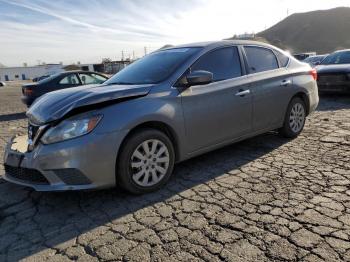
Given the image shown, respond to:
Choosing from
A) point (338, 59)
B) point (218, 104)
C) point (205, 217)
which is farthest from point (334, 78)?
point (205, 217)

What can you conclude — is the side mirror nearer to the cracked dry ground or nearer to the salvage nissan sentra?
the salvage nissan sentra

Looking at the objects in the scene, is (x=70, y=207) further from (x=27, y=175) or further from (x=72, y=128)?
(x=72, y=128)

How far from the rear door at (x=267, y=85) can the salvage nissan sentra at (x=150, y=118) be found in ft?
0.05

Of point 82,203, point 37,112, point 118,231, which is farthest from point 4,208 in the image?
point 118,231

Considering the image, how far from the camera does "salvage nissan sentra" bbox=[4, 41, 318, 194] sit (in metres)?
3.44

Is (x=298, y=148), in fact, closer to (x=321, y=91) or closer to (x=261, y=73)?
(x=261, y=73)

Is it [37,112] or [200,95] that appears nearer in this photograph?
[37,112]

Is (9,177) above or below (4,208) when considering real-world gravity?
above

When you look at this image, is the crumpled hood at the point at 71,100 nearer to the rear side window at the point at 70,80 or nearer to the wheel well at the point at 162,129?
the wheel well at the point at 162,129

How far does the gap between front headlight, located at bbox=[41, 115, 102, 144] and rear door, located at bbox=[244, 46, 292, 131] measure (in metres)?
2.50

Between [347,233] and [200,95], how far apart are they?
223 centimetres

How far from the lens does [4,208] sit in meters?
3.78

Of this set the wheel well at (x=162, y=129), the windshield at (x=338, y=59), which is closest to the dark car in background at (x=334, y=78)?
the windshield at (x=338, y=59)

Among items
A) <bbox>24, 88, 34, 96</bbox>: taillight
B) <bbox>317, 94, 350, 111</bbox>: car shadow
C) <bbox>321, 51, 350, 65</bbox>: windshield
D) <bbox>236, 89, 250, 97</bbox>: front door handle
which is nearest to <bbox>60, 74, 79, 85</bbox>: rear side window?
<bbox>24, 88, 34, 96</bbox>: taillight
